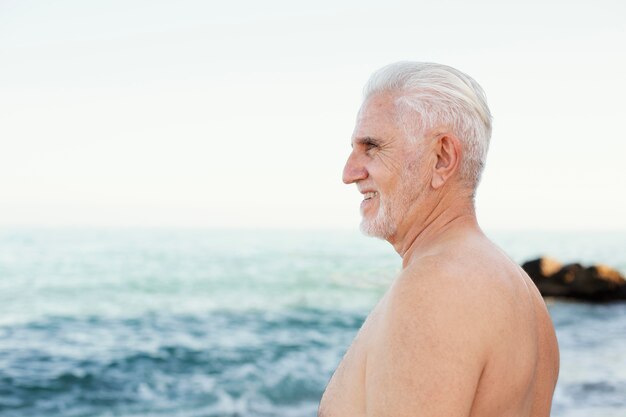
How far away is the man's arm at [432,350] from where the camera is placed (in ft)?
4.94

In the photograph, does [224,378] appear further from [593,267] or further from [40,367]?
[593,267]

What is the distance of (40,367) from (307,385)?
4.58m

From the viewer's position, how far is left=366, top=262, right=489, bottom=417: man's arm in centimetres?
150

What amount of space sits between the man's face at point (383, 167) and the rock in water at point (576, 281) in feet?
61.3

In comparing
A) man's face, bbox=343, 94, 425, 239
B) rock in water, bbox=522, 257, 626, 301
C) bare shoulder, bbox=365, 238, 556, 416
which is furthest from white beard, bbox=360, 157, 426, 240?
rock in water, bbox=522, 257, 626, 301

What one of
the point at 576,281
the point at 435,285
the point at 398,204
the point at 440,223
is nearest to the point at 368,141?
the point at 398,204

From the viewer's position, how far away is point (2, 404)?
9992 mm

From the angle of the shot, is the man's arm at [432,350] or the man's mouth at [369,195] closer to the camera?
the man's arm at [432,350]

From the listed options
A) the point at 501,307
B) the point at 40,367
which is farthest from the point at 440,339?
the point at 40,367

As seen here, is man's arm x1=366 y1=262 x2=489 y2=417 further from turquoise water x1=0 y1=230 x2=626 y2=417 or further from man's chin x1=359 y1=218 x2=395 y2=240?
turquoise water x1=0 y1=230 x2=626 y2=417

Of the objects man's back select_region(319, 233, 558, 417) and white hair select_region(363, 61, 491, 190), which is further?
white hair select_region(363, 61, 491, 190)

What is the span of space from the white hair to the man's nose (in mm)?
183

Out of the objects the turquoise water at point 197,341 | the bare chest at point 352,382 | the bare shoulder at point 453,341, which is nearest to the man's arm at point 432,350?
the bare shoulder at point 453,341

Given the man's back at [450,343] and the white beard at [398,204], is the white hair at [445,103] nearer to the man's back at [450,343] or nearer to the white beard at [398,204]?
the white beard at [398,204]
